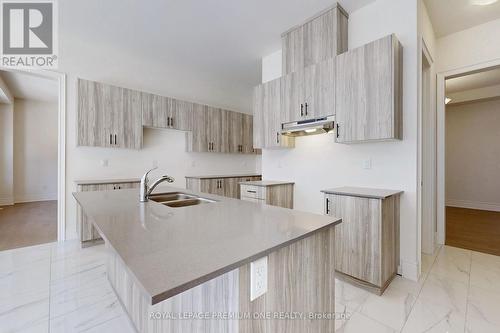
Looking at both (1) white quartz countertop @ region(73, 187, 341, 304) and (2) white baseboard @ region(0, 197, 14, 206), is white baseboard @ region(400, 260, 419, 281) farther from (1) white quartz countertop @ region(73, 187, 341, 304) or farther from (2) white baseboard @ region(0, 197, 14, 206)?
(2) white baseboard @ region(0, 197, 14, 206)

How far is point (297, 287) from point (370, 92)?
78.8 inches

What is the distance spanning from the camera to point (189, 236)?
0.94 metres

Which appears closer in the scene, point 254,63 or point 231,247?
point 231,247

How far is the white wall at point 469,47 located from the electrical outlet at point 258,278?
3.82 m

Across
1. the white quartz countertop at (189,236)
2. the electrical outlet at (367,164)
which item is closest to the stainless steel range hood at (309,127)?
the electrical outlet at (367,164)

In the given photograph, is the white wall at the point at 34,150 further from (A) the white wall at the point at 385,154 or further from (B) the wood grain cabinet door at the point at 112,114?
(A) the white wall at the point at 385,154

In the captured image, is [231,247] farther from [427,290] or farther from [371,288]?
[427,290]

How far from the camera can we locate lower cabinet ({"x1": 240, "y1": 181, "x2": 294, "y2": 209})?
313 centimetres

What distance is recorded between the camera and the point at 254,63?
4.20 metres

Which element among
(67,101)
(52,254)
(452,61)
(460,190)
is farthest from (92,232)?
(460,190)

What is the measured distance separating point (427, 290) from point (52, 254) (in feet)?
13.5

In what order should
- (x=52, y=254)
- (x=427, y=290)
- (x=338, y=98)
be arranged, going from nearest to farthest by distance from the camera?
(x=427, y=290) < (x=338, y=98) < (x=52, y=254)

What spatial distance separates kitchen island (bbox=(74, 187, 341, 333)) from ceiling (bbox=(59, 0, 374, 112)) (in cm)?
249

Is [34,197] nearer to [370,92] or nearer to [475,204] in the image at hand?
[370,92]
